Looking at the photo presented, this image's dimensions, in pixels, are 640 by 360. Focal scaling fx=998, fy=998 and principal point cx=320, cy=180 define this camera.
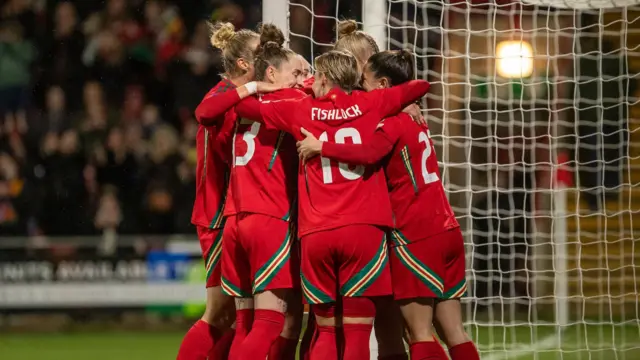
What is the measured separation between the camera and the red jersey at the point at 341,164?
13.1ft

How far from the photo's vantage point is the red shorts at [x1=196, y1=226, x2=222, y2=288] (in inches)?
178

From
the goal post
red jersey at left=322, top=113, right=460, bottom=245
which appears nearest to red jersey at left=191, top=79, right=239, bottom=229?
red jersey at left=322, top=113, right=460, bottom=245

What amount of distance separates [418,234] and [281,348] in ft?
2.81

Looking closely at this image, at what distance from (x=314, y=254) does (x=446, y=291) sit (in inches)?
24.6

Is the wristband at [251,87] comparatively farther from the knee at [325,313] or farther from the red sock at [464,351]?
the red sock at [464,351]

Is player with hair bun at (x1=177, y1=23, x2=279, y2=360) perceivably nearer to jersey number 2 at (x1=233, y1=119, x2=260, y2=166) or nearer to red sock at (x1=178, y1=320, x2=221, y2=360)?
red sock at (x1=178, y1=320, x2=221, y2=360)

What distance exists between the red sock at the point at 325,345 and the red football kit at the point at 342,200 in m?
0.14

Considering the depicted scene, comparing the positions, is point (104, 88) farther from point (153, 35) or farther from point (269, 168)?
point (269, 168)

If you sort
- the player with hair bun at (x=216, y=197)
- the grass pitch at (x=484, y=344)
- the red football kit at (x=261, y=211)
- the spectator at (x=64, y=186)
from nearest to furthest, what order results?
the red football kit at (x=261, y=211), the player with hair bun at (x=216, y=197), the grass pitch at (x=484, y=344), the spectator at (x=64, y=186)

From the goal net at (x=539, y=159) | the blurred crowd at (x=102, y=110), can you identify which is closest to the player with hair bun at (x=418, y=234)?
the goal net at (x=539, y=159)

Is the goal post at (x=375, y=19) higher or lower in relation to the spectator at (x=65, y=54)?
lower

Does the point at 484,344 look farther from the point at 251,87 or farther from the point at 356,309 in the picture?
the point at 251,87

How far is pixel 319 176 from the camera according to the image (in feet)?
13.3

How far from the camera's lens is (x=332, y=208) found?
13.0ft
